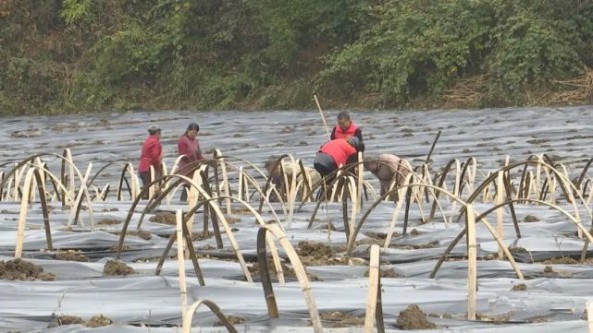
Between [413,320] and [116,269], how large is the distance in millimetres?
1618

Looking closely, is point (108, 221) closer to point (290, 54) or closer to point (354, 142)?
point (354, 142)

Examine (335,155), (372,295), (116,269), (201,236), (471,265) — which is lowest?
(335,155)

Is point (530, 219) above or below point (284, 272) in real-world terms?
below

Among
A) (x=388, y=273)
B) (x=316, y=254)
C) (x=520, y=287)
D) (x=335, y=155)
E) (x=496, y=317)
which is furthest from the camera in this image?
(x=335, y=155)

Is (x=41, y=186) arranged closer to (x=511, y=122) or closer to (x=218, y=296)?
(x=218, y=296)

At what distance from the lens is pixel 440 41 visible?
23562 millimetres

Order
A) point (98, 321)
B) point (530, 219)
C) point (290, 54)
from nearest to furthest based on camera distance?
1. point (98, 321)
2. point (530, 219)
3. point (290, 54)

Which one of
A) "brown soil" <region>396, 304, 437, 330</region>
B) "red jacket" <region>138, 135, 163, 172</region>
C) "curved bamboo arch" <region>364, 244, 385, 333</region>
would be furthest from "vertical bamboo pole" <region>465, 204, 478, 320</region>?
"red jacket" <region>138, 135, 163, 172</region>

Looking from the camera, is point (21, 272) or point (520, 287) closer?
point (520, 287)

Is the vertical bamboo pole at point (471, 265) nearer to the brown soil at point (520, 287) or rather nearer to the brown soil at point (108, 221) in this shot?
the brown soil at point (520, 287)

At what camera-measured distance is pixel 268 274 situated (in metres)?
3.43

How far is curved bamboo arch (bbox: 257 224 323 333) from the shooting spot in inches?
111

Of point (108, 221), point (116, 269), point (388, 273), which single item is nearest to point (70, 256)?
point (116, 269)

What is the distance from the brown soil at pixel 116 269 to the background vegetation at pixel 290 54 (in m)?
16.6
